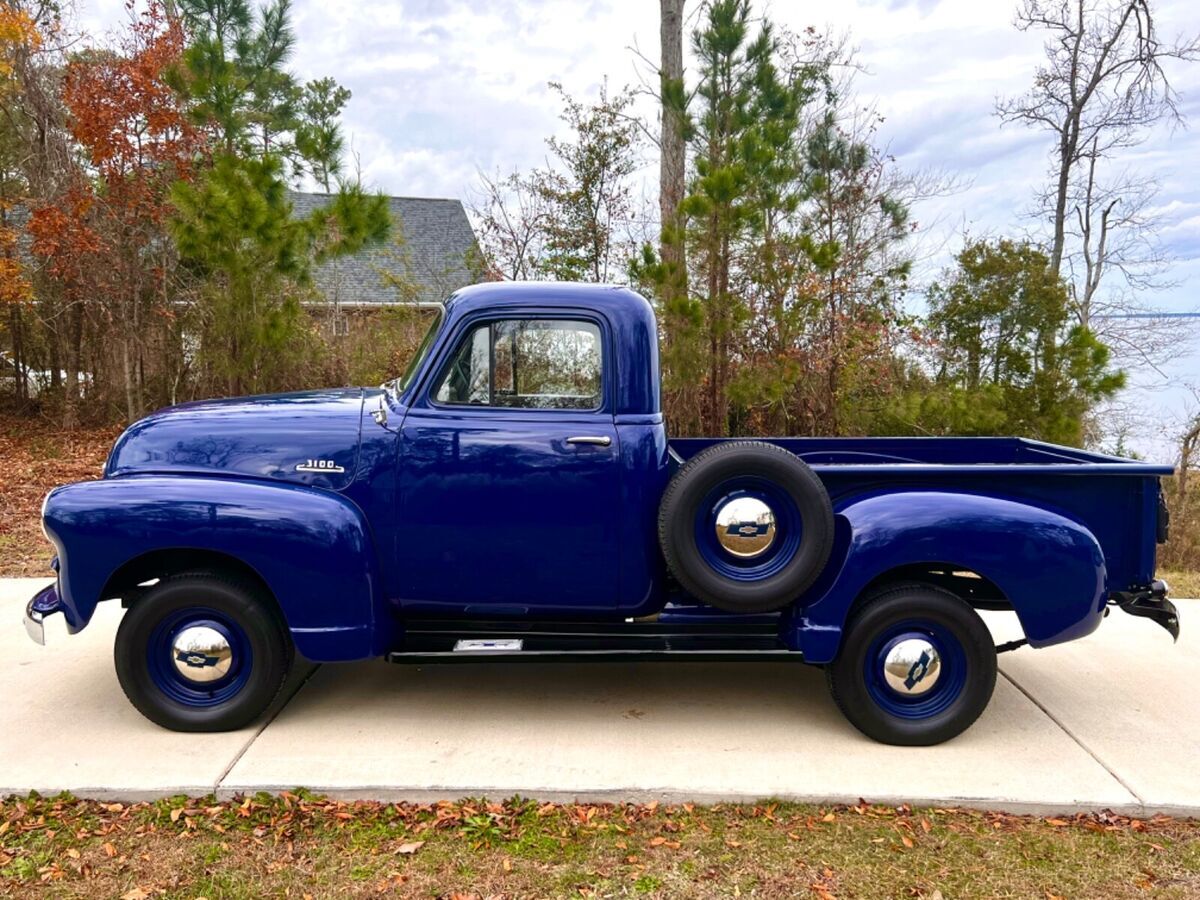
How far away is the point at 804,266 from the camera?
955 centimetres

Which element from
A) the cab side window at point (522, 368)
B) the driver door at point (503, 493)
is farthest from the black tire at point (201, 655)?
the cab side window at point (522, 368)

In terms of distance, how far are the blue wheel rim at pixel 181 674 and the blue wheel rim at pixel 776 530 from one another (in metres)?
2.12

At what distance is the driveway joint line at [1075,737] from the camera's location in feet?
11.5

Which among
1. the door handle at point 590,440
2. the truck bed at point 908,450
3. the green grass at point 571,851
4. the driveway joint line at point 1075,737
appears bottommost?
the green grass at point 571,851

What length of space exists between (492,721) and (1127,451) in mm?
12489

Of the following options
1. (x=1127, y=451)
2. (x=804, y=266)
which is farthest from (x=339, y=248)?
(x=1127, y=451)

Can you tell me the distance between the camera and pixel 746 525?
3.79 meters

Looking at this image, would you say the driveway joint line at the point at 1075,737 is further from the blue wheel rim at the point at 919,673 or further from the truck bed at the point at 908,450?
the truck bed at the point at 908,450

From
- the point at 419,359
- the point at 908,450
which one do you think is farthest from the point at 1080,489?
the point at 419,359

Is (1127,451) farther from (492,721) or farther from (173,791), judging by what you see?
(173,791)

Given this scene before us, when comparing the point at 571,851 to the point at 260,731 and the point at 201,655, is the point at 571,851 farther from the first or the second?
the point at 201,655

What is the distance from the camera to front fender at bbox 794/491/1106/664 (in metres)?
3.75

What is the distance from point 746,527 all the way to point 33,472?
10.8 metres

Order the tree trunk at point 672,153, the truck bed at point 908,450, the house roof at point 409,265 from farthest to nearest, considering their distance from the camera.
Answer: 1. the house roof at point 409,265
2. the tree trunk at point 672,153
3. the truck bed at point 908,450
